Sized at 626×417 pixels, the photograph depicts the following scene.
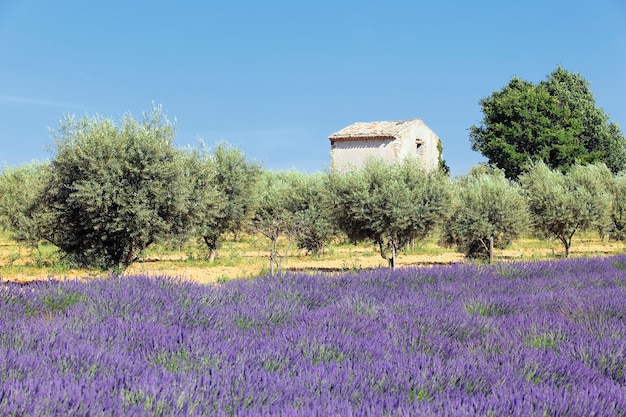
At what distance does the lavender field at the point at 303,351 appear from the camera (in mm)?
3084

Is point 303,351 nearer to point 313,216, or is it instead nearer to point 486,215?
point 486,215

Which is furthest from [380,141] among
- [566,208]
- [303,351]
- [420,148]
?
[303,351]

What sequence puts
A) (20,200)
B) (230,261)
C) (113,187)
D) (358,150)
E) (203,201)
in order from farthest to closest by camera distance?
(358,150) < (20,200) < (230,261) < (203,201) < (113,187)

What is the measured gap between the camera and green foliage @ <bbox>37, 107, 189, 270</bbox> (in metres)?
14.7

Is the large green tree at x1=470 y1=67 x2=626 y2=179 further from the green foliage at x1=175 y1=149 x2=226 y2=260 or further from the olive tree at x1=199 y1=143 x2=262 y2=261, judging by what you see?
the green foliage at x1=175 y1=149 x2=226 y2=260

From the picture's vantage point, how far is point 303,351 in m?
4.22

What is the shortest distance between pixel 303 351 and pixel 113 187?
1161 cm

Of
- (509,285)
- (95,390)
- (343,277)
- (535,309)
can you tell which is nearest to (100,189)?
(343,277)

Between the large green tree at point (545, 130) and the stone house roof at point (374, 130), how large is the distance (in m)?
8.94

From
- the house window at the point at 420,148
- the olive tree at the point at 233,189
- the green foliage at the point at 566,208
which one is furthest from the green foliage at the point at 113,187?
the house window at the point at 420,148

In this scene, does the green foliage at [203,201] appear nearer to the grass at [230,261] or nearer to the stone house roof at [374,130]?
the grass at [230,261]

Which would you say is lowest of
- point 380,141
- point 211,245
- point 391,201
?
point 211,245

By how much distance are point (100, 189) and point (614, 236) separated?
29568 millimetres

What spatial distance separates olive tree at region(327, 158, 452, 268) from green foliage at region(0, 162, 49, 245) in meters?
9.99
